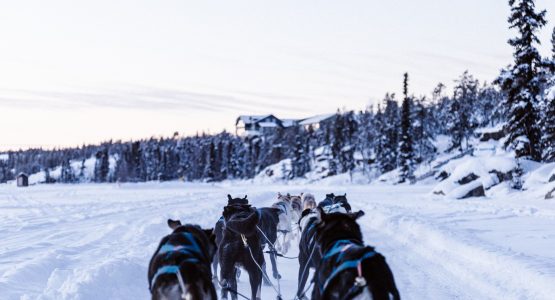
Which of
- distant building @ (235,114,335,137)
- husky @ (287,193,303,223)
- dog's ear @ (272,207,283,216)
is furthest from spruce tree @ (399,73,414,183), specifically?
distant building @ (235,114,335,137)

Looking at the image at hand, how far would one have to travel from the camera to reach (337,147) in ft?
305

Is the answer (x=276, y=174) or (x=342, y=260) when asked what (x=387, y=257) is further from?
(x=276, y=174)

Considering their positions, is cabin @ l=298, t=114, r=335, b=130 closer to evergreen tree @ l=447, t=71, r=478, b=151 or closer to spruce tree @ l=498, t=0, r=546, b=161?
evergreen tree @ l=447, t=71, r=478, b=151

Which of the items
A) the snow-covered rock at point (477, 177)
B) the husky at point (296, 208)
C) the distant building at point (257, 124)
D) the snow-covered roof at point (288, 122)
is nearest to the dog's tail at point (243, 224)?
the husky at point (296, 208)

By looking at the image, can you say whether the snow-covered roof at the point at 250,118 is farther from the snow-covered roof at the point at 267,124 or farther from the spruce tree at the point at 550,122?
the spruce tree at the point at 550,122

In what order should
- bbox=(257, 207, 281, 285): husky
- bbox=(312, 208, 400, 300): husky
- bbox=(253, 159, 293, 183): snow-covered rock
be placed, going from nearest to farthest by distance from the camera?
bbox=(312, 208, 400, 300): husky, bbox=(257, 207, 281, 285): husky, bbox=(253, 159, 293, 183): snow-covered rock

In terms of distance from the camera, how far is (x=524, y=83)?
30125mm

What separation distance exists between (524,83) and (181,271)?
103ft

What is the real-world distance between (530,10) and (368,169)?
6115 centimetres

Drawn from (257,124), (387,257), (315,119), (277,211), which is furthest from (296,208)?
(315,119)

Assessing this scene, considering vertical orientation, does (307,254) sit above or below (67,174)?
above

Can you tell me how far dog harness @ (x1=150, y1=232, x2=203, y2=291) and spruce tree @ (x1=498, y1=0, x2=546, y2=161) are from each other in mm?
29890

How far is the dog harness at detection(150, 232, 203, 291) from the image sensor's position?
3896mm

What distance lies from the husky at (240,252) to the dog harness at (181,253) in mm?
1995
